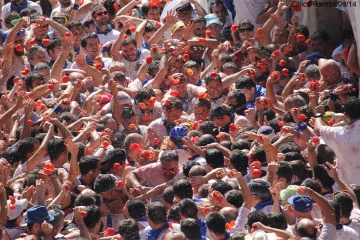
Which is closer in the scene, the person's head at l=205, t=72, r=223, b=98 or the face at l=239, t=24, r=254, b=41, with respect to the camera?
the person's head at l=205, t=72, r=223, b=98

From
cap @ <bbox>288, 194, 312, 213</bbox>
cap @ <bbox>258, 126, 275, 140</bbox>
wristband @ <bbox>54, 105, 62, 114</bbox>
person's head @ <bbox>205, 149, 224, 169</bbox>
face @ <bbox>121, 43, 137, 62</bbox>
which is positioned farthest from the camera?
face @ <bbox>121, 43, 137, 62</bbox>

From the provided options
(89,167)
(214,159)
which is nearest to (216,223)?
(214,159)

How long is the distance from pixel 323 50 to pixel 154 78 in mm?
2272

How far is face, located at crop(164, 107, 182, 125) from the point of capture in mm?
13477

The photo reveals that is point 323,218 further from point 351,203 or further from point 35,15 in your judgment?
point 35,15

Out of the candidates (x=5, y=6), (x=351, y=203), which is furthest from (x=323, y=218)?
(x=5, y=6)

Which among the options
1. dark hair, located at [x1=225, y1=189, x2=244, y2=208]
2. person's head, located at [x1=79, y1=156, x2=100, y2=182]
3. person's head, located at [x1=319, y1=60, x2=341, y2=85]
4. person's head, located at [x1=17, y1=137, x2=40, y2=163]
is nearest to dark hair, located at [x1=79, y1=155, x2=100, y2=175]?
person's head, located at [x1=79, y1=156, x2=100, y2=182]

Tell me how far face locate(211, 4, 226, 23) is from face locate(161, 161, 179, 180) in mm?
4925

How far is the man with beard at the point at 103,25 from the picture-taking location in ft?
53.8

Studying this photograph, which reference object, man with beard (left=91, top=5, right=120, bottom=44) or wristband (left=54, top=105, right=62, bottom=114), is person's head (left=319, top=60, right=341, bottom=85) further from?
man with beard (left=91, top=5, right=120, bottom=44)

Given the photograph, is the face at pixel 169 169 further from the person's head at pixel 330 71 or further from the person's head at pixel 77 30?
the person's head at pixel 77 30

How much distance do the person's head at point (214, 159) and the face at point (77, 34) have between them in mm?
5017

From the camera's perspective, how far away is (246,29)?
49.9 ft

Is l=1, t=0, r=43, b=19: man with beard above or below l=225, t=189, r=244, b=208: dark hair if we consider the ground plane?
below
